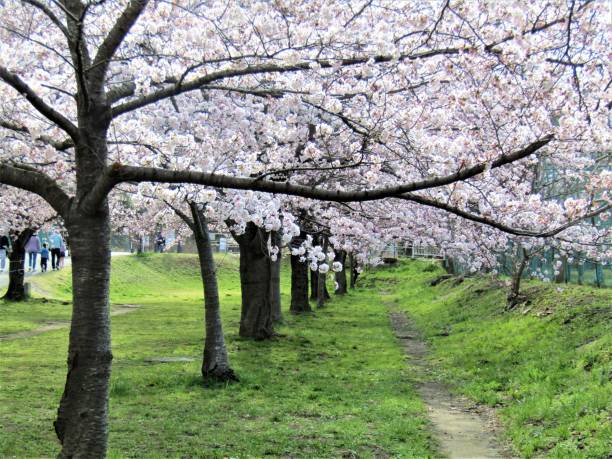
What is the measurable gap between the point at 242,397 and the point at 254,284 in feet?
20.1

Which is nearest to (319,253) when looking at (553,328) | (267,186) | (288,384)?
Result: (288,384)

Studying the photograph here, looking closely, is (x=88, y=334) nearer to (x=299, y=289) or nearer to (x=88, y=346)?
(x=88, y=346)

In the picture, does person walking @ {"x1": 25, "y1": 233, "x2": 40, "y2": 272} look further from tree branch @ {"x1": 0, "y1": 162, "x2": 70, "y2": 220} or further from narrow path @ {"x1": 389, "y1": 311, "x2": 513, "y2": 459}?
tree branch @ {"x1": 0, "y1": 162, "x2": 70, "y2": 220}

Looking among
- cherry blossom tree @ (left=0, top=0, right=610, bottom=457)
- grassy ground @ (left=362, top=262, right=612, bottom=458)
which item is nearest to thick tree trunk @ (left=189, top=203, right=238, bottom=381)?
cherry blossom tree @ (left=0, top=0, right=610, bottom=457)

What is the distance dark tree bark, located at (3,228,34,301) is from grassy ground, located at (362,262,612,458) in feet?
53.9

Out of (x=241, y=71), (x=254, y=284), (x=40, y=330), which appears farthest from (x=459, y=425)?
(x=40, y=330)

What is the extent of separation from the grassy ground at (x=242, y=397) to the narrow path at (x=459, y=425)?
0.88ft

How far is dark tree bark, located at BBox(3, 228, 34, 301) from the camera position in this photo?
26625 mm

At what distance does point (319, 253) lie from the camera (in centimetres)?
1298

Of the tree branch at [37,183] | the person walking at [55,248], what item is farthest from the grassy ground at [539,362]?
the person walking at [55,248]

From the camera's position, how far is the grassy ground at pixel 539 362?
323 inches

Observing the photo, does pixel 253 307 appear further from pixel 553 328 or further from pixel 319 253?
pixel 553 328

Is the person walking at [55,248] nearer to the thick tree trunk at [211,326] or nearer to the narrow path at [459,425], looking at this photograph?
the thick tree trunk at [211,326]

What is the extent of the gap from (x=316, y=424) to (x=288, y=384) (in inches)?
115
